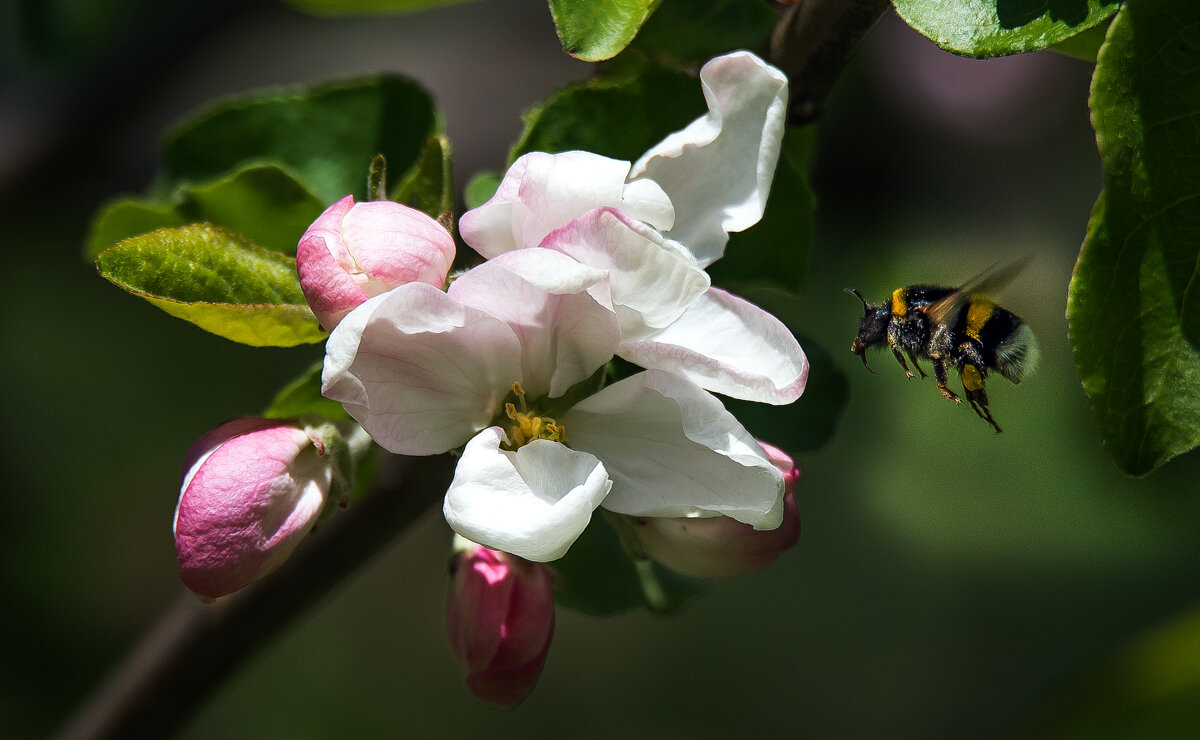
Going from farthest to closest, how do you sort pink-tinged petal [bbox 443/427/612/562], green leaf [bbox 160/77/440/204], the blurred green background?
the blurred green background < green leaf [bbox 160/77/440/204] < pink-tinged petal [bbox 443/427/612/562]

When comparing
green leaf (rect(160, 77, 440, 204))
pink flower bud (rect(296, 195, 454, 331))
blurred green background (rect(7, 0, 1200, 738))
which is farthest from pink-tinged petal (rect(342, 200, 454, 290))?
blurred green background (rect(7, 0, 1200, 738))

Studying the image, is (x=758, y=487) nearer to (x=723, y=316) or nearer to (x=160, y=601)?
(x=723, y=316)

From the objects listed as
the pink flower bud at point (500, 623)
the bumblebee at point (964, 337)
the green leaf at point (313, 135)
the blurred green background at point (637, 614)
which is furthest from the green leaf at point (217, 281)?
the blurred green background at point (637, 614)

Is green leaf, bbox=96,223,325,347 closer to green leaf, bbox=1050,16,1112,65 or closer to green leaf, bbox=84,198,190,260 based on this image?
green leaf, bbox=84,198,190,260

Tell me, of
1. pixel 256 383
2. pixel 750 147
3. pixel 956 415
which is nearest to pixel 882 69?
pixel 956 415

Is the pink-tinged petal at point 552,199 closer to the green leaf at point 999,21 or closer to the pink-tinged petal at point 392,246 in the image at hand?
the pink-tinged petal at point 392,246

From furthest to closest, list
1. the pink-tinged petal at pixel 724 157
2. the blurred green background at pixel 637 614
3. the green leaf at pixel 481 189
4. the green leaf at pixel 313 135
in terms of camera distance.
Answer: the blurred green background at pixel 637 614 → the green leaf at pixel 313 135 → the green leaf at pixel 481 189 → the pink-tinged petal at pixel 724 157
